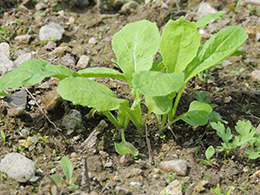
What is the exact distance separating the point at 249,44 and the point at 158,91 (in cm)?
199

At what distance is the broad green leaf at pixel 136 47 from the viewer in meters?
2.20

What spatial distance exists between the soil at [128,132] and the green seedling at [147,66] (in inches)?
6.7

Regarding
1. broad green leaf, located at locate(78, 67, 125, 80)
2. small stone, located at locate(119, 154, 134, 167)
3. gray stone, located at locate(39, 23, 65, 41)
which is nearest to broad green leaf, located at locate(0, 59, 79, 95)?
broad green leaf, located at locate(78, 67, 125, 80)

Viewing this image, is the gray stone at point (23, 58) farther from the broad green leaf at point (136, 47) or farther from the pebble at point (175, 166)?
the pebble at point (175, 166)

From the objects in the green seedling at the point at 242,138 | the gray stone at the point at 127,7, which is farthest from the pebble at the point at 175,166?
the gray stone at the point at 127,7

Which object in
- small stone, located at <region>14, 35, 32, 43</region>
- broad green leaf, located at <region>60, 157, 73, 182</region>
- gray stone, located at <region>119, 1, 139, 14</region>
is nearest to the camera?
broad green leaf, located at <region>60, 157, 73, 182</region>

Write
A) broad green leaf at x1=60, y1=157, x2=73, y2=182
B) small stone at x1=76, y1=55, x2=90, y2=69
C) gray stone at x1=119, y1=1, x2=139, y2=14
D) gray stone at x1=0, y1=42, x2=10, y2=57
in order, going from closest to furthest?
broad green leaf at x1=60, y1=157, x2=73, y2=182
small stone at x1=76, y1=55, x2=90, y2=69
gray stone at x1=0, y1=42, x2=10, y2=57
gray stone at x1=119, y1=1, x2=139, y2=14

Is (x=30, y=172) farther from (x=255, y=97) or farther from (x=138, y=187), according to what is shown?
(x=255, y=97)

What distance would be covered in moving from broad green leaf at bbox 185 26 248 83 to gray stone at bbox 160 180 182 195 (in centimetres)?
79

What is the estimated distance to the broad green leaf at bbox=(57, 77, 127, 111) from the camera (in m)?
1.81

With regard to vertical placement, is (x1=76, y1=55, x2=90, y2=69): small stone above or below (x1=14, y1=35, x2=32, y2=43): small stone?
below

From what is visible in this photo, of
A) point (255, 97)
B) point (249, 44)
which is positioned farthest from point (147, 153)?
point (249, 44)

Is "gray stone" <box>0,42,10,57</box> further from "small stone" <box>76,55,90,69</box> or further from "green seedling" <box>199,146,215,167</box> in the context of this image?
"green seedling" <box>199,146,215,167</box>

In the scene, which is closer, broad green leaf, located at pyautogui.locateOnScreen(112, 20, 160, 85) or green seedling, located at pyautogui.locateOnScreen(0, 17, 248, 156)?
green seedling, located at pyautogui.locateOnScreen(0, 17, 248, 156)
